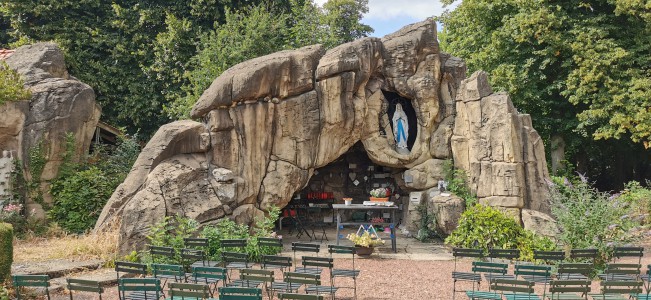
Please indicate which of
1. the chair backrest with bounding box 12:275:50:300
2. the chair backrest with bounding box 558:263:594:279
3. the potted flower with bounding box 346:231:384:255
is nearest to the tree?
the potted flower with bounding box 346:231:384:255

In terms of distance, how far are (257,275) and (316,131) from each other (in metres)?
7.63

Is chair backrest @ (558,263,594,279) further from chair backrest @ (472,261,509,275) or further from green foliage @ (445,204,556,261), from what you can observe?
green foliage @ (445,204,556,261)

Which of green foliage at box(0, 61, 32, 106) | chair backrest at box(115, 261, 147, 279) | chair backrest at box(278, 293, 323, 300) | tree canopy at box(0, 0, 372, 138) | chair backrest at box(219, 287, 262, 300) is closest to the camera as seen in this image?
chair backrest at box(278, 293, 323, 300)

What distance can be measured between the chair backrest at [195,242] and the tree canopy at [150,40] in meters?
10.1

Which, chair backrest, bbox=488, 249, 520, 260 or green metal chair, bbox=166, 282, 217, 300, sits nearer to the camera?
green metal chair, bbox=166, 282, 217, 300

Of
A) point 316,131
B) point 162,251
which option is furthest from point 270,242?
point 316,131

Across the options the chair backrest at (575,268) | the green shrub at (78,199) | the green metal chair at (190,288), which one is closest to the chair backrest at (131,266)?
the green metal chair at (190,288)

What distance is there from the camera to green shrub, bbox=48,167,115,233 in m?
16.6

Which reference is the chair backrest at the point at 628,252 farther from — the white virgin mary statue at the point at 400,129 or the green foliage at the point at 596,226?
the white virgin mary statue at the point at 400,129

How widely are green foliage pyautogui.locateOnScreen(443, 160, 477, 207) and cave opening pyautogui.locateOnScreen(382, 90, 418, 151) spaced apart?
5.76ft

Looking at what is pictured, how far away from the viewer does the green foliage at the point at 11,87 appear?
1590cm

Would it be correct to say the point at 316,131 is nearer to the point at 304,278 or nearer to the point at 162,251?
the point at 162,251

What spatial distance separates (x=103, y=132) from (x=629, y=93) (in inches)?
728

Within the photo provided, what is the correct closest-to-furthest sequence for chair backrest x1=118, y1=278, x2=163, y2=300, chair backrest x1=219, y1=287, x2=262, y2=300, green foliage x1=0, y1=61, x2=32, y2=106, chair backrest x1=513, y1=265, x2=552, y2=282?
chair backrest x1=219, y1=287, x2=262, y2=300
chair backrest x1=118, y1=278, x2=163, y2=300
chair backrest x1=513, y1=265, x2=552, y2=282
green foliage x1=0, y1=61, x2=32, y2=106
